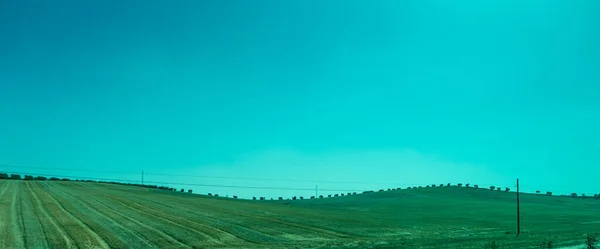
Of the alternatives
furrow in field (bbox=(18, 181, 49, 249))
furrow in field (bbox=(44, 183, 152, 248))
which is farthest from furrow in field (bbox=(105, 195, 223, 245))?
furrow in field (bbox=(18, 181, 49, 249))

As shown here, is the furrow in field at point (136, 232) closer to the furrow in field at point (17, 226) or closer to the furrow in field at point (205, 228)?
the furrow in field at point (205, 228)

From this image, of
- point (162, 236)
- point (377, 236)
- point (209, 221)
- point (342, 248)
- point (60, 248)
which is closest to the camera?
point (60, 248)

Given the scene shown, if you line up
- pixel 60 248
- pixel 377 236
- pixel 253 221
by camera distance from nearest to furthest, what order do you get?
pixel 60 248, pixel 377 236, pixel 253 221

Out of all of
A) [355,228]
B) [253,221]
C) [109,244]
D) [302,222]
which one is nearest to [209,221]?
[253,221]

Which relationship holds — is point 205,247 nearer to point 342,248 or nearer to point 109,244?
point 109,244

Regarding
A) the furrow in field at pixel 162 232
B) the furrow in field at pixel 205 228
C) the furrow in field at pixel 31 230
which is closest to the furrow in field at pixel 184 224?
the furrow in field at pixel 205 228

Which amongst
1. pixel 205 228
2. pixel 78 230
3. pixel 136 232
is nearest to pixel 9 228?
pixel 78 230

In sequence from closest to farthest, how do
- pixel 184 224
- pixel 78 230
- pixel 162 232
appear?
pixel 78 230, pixel 162 232, pixel 184 224

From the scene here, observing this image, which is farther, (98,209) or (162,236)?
(98,209)

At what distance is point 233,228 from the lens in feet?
126

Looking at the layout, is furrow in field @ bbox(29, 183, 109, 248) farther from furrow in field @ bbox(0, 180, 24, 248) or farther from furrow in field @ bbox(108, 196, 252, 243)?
furrow in field @ bbox(108, 196, 252, 243)

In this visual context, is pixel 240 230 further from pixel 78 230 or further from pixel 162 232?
pixel 78 230

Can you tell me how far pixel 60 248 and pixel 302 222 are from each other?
26636 millimetres

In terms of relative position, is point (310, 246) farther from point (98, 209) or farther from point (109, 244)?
point (98, 209)
